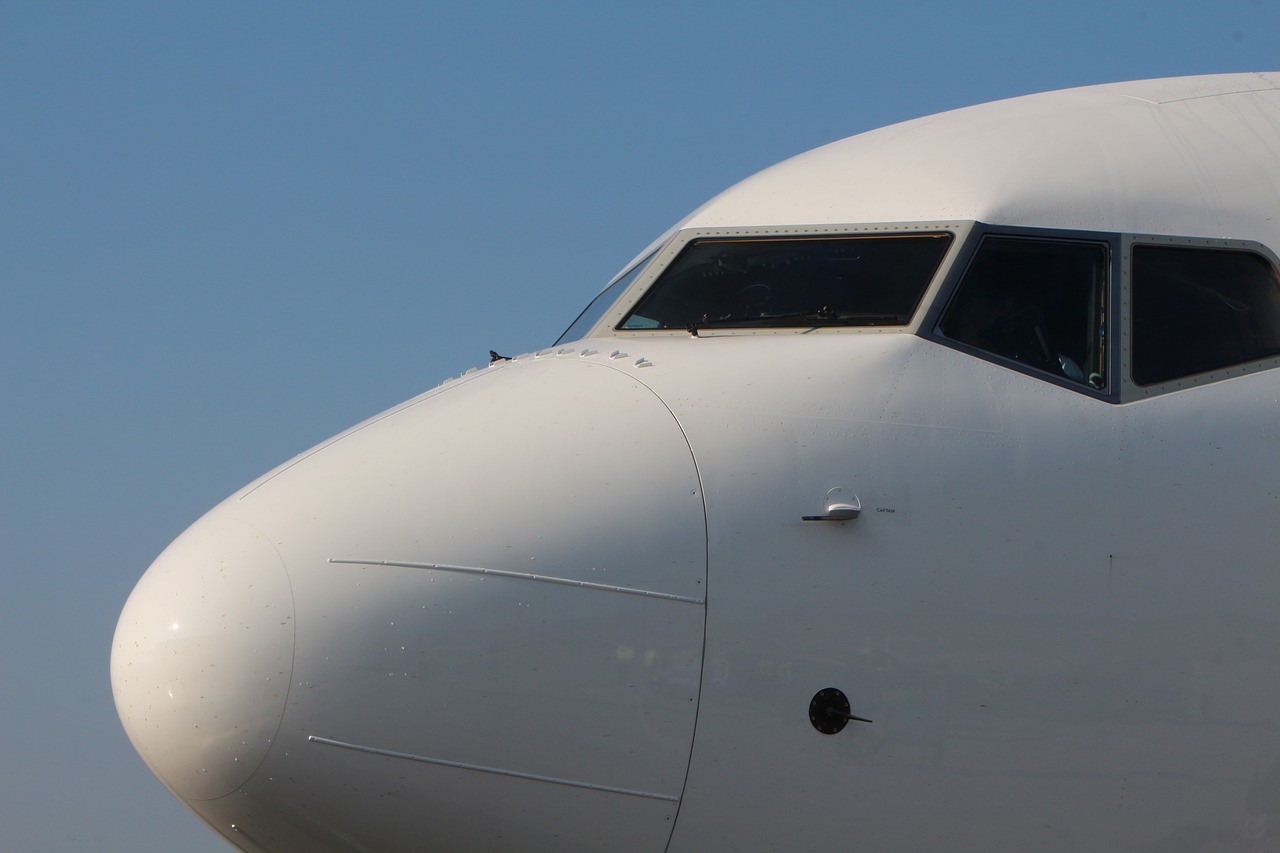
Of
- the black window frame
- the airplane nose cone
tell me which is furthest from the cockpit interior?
the airplane nose cone

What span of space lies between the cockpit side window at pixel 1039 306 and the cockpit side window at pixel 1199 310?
0.20 meters

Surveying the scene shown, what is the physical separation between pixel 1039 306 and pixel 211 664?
4.37m

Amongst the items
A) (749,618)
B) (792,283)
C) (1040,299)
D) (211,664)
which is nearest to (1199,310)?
(1040,299)

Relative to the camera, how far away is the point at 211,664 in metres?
6.55

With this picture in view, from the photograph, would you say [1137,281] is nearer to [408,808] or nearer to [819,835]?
[819,835]

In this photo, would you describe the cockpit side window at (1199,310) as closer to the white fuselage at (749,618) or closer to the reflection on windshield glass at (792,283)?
the white fuselage at (749,618)

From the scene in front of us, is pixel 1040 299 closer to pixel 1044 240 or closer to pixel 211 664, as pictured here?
pixel 1044 240

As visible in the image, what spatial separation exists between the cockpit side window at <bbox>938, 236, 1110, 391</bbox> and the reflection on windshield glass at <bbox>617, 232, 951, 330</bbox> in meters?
0.24

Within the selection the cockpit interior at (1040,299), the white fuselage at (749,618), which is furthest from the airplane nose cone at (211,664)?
the cockpit interior at (1040,299)

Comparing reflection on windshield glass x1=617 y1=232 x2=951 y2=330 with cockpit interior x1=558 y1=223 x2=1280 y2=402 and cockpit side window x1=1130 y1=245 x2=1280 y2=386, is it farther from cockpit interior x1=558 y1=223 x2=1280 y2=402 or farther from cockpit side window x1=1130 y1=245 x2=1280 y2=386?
cockpit side window x1=1130 y1=245 x2=1280 y2=386

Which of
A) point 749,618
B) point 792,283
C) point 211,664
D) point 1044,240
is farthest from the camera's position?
point 792,283

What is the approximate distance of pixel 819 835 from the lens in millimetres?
6844

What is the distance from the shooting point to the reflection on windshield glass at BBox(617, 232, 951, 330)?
7762 millimetres

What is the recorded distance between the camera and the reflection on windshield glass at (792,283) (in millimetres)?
7762
